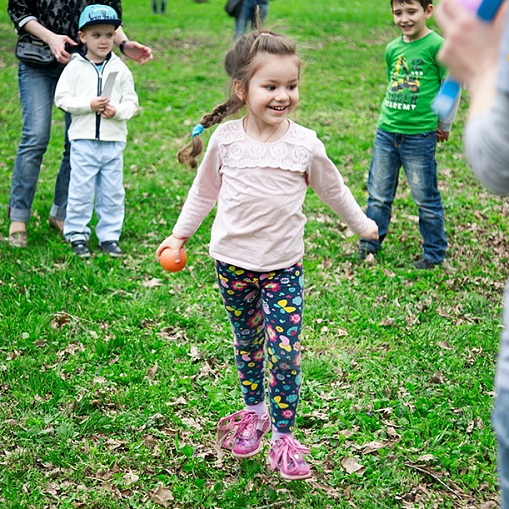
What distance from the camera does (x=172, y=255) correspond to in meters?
3.47

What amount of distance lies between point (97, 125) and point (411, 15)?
2.64 m

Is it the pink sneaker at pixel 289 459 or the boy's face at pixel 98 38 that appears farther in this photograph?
the boy's face at pixel 98 38

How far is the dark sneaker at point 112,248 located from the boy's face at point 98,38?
1569 mm

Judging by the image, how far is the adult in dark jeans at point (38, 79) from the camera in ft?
19.1

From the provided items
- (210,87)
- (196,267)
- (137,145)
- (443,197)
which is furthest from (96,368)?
(210,87)

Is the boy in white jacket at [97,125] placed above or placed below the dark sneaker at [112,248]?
above

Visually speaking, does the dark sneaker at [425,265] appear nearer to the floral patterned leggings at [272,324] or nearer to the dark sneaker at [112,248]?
the dark sneaker at [112,248]

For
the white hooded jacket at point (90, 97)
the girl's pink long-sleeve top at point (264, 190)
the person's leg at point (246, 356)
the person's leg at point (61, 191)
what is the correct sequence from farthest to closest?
the person's leg at point (61, 191), the white hooded jacket at point (90, 97), the person's leg at point (246, 356), the girl's pink long-sleeve top at point (264, 190)

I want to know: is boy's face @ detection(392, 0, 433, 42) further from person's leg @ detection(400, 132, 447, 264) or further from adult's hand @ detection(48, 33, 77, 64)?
adult's hand @ detection(48, 33, 77, 64)

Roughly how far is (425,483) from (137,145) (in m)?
7.05

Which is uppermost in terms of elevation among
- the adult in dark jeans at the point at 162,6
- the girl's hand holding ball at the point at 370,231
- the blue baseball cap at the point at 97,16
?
the blue baseball cap at the point at 97,16

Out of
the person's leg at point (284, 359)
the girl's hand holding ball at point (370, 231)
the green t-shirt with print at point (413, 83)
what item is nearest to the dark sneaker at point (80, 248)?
the green t-shirt with print at point (413, 83)

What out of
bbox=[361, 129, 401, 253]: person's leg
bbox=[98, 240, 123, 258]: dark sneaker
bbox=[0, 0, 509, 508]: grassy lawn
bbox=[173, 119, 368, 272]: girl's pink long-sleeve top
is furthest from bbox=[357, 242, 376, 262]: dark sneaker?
bbox=[173, 119, 368, 272]: girl's pink long-sleeve top

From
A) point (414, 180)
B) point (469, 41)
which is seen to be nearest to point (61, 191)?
point (414, 180)
